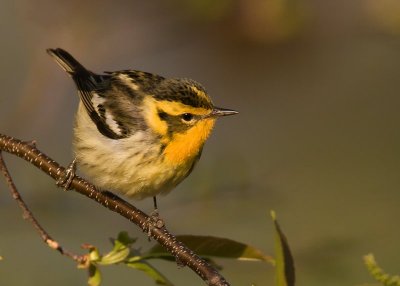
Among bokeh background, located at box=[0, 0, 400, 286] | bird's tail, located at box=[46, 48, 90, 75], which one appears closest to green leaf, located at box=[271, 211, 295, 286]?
bokeh background, located at box=[0, 0, 400, 286]

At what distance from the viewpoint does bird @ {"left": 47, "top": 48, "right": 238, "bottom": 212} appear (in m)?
4.30

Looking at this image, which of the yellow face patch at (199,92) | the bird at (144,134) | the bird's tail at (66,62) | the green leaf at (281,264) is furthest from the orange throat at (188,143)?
the green leaf at (281,264)

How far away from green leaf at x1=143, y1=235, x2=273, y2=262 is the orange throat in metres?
0.99

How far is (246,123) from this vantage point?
895 cm

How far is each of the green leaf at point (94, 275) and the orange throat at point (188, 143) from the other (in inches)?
43.7

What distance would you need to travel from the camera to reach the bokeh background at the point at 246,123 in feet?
16.4

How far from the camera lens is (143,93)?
4.62 m

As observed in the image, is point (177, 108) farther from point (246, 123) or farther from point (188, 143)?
point (246, 123)

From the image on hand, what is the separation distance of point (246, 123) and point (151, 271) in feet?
19.0

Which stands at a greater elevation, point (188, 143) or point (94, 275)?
point (188, 143)

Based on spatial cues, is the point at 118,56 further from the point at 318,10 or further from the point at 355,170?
the point at 355,170

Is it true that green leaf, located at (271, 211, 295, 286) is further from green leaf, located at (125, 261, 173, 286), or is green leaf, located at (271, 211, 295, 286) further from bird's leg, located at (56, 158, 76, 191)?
bird's leg, located at (56, 158, 76, 191)

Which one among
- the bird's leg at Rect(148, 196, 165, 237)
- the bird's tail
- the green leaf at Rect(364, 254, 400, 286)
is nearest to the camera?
the green leaf at Rect(364, 254, 400, 286)

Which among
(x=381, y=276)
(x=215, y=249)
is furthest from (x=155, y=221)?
(x=381, y=276)
